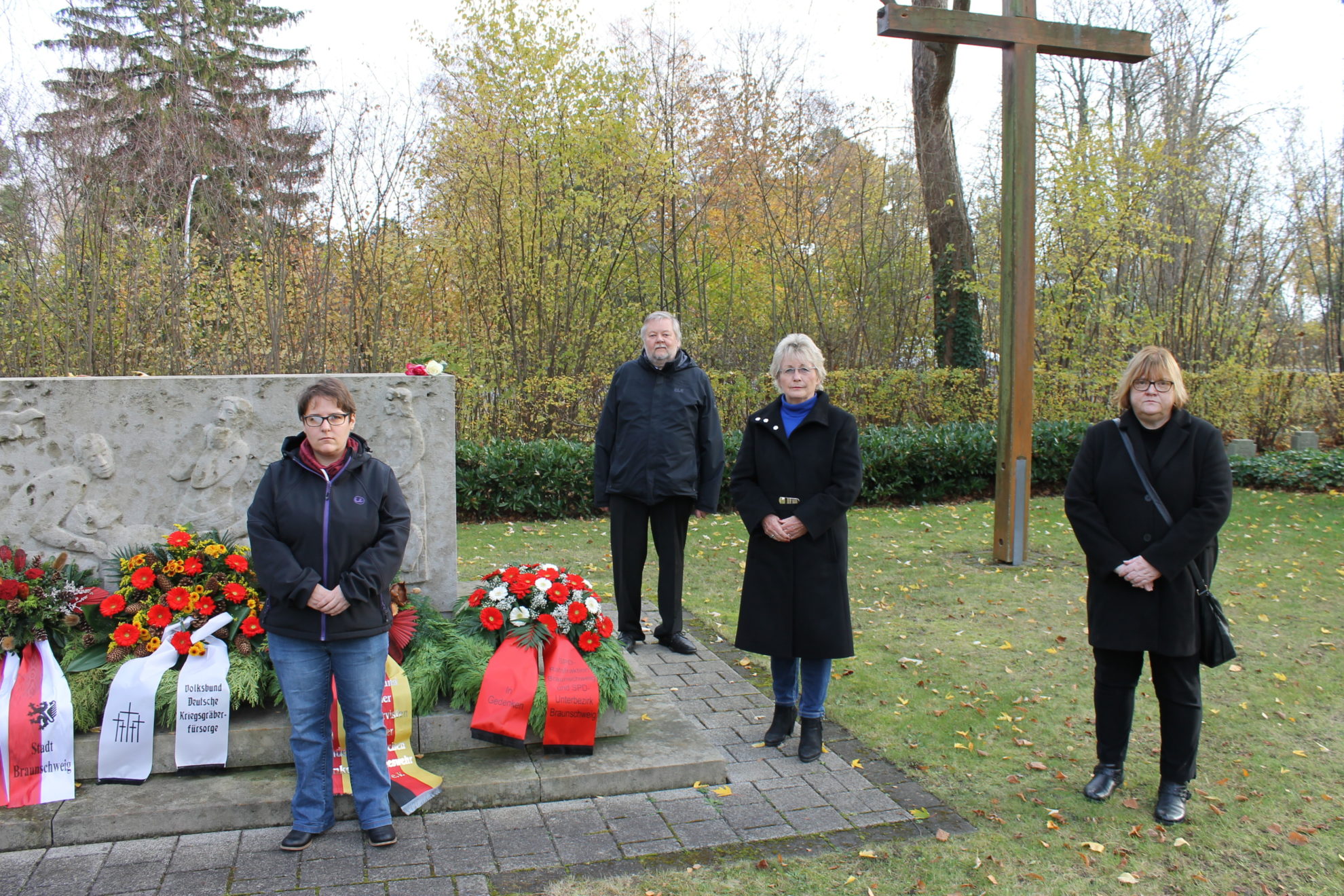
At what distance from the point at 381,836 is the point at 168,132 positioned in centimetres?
771

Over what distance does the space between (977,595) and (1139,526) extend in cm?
336

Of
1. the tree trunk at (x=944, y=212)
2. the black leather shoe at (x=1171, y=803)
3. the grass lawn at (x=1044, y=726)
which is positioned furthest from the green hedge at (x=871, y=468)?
the black leather shoe at (x=1171, y=803)

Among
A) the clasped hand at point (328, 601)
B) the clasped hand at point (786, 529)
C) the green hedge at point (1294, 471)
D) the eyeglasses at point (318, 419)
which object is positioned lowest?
the green hedge at point (1294, 471)

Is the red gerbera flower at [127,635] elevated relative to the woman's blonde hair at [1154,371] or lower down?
lower down

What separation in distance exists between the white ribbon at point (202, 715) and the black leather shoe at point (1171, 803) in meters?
3.24

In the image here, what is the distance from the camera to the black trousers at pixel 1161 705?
127 inches

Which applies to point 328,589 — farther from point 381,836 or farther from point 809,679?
point 809,679

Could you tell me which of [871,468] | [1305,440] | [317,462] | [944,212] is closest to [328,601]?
[317,462]

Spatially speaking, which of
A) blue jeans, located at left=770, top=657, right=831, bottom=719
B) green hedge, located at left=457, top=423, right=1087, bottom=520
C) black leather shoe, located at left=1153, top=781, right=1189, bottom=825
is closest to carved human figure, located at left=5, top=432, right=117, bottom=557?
blue jeans, located at left=770, top=657, right=831, bottom=719

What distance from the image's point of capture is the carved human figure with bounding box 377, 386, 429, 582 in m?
4.31

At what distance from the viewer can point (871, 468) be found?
35.2ft

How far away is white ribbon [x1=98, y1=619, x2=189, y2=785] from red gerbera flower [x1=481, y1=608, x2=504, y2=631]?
1190 millimetres

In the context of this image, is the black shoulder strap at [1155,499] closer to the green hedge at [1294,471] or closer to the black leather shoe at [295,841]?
the black leather shoe at [295,841]

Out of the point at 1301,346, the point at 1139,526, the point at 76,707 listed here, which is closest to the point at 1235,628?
the point at 1139,526
